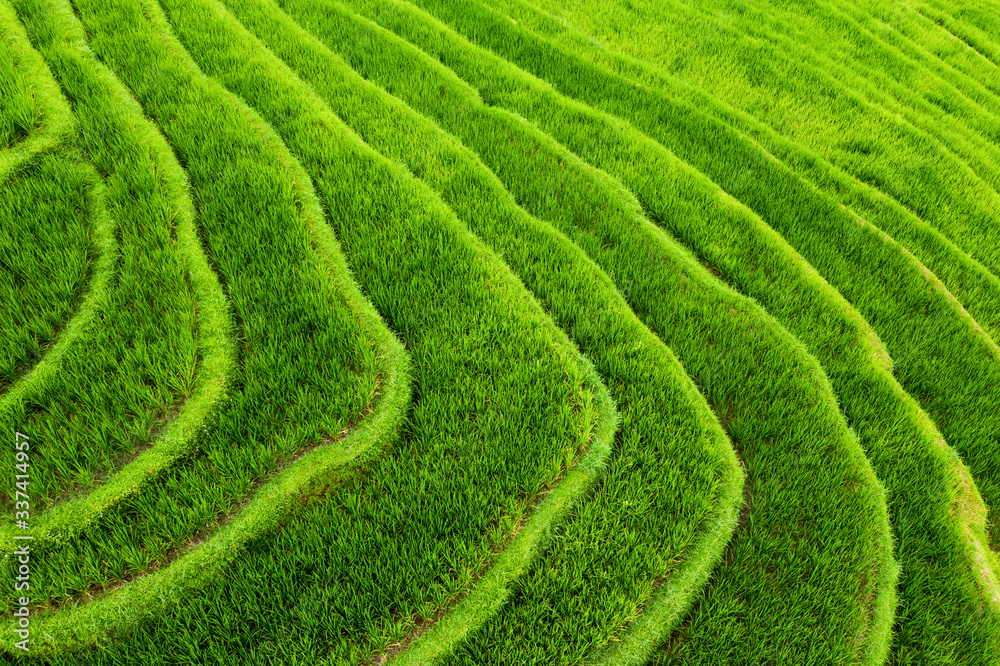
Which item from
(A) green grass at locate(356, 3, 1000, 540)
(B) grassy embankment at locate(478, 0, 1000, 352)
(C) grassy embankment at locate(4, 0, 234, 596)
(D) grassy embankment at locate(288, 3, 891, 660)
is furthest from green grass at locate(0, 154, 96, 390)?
(B) grassy embankment at locate(478, 0, 1000, 352)

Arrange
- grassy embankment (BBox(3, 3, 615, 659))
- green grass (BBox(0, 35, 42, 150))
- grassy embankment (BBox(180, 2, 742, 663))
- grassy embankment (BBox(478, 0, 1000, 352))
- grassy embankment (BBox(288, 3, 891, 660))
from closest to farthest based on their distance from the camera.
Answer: grassy embankment (BBox(3, 3, 615, 659))
grassy embankment (BBox(180, 2, 742, 663))
green grass (BBox(0, 35, 42, 150))
grassy embankment (BBox(288, 3, 891, 660))
grassy embankment (BBox(478, 0, 1000, 352))

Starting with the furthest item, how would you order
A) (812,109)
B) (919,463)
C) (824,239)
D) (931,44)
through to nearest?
(931,44), (812,109), (824,239), (919,463)

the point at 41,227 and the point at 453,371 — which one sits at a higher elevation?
the point at 41,227

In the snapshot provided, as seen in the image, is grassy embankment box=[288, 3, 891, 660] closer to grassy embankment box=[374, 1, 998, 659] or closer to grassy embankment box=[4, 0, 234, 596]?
grassy embankment box=[374, 1, 998, 659]

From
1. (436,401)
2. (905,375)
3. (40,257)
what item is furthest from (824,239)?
(40,257)

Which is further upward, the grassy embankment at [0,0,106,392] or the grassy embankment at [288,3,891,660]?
the grassy embankment at [288,3,891,660]

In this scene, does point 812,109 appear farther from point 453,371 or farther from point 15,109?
point 15,109

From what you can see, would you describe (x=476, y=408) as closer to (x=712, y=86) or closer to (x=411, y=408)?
(x=411, y=408)
